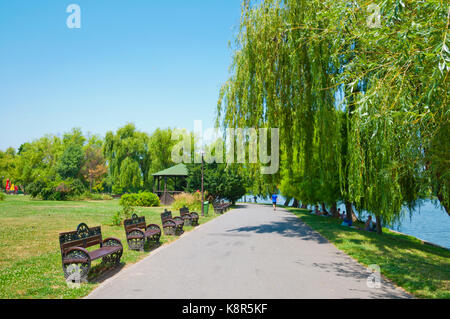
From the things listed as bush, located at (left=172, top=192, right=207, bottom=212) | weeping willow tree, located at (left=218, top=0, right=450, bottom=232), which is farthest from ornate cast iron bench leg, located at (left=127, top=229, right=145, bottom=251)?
bush, located at (left=172, top=192, right=207, bottom=212)

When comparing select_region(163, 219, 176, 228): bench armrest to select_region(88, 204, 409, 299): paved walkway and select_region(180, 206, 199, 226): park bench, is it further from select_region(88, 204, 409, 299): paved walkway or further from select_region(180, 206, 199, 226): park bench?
select_region(180, 206, 199, 226): park bench

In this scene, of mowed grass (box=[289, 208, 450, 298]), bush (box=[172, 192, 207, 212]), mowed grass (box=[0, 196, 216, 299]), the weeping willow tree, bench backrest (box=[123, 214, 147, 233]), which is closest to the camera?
mowed grass (box=[0, 196, 216, 299])

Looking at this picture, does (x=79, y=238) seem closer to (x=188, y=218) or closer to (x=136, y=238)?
(x=136, y=238)

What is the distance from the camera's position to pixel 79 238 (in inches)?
243

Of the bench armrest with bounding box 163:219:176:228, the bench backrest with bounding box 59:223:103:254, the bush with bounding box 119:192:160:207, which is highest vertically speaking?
the bench backrest with bounding box 59:223:103:254

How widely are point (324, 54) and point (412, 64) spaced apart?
227 inches

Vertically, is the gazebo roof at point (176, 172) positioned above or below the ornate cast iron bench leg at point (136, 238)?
above

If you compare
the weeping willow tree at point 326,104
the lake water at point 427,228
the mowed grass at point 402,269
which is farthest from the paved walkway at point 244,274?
the lake water at point 427,228

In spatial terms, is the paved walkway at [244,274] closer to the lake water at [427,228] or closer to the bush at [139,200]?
the lake water at [427,228]

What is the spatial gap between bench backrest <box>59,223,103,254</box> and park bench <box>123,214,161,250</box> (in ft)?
5.28

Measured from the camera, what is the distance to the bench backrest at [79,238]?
567 cm

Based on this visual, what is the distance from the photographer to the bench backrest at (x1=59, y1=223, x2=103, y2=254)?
223 inches

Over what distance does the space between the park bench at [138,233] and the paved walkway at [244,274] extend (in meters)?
0.55
